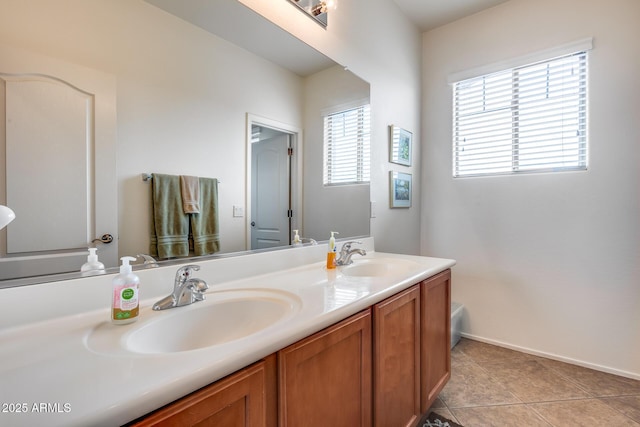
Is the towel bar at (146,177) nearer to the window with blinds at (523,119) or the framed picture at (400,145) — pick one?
the framed picture at (400,145)

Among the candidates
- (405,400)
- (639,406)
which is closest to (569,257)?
(639,406)

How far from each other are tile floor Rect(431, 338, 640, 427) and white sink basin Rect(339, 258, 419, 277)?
0.82 m

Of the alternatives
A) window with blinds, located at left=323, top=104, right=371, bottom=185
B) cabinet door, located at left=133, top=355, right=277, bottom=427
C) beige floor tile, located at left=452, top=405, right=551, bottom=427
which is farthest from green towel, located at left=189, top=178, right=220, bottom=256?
beige floor tile, located at left=452, top=405, right=551, bottom=427

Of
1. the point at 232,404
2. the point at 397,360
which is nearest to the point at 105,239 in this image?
the point at 232,404

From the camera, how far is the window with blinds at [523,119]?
2086 mm

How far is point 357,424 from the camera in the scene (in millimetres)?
998

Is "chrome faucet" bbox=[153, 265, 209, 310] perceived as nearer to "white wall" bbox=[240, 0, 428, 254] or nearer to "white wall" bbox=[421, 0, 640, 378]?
"white wall" bbox=[240, 0, 428, 254]

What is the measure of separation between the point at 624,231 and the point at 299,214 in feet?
7.02

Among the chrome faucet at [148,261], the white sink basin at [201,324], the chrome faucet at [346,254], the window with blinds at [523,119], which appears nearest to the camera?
the white sink basin at [201,324]

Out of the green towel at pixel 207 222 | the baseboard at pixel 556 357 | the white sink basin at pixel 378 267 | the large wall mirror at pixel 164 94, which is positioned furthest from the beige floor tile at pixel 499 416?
the green towel at pixel 207 222

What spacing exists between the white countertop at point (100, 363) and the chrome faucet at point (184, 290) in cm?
5

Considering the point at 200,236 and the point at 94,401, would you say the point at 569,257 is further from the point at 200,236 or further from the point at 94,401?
the point at 94,401

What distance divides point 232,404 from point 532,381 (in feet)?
7.15

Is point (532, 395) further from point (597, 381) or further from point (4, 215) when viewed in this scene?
point (4, 215)
